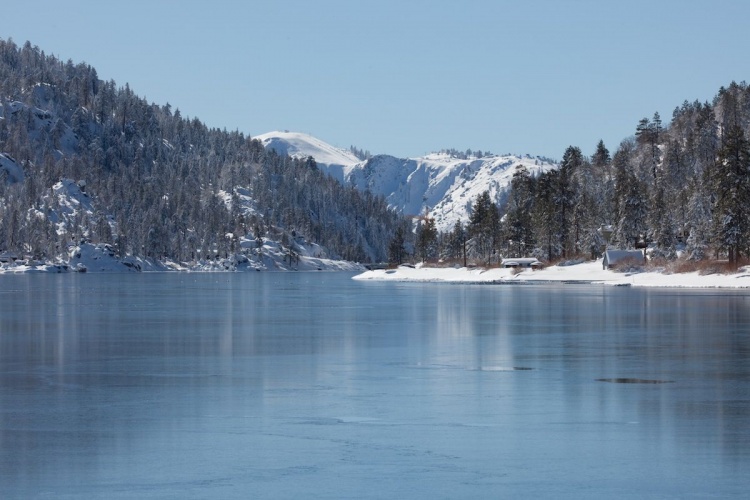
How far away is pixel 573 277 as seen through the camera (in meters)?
138

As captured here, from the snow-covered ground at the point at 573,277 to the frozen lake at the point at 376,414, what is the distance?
61996 millimetres

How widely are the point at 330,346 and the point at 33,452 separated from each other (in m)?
22.6

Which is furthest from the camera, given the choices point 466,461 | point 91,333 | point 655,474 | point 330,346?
point 91,333

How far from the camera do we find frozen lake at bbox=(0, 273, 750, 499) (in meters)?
16.7

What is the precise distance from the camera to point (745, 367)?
103 ft

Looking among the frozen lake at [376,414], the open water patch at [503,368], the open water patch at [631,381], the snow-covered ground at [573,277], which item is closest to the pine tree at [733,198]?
the snow-covered ground at [573,277]

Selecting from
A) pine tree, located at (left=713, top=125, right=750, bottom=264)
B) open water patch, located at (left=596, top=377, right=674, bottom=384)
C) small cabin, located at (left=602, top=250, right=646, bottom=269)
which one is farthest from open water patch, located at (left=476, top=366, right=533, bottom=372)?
small cabin, located at (left=602, top=250, right=646, bottom=269)

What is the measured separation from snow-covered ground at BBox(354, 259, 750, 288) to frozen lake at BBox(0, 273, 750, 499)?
2441 inches

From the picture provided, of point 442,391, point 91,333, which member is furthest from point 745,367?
point 91,333

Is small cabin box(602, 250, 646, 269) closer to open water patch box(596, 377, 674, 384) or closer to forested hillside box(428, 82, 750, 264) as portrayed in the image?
forested hillside box(428, 82, 750, 264)

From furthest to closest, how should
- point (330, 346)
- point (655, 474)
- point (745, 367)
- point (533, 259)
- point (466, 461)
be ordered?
point (533, 259) < point (330, 346) < point (745, 367) < point (466, 461) < point (655, 474)

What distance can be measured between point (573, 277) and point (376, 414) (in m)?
118

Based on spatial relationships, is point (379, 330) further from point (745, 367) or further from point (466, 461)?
point (466, 461)

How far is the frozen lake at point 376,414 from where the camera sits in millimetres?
16719
